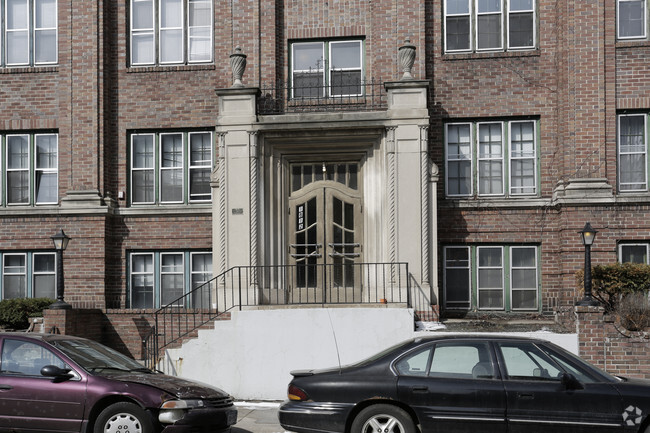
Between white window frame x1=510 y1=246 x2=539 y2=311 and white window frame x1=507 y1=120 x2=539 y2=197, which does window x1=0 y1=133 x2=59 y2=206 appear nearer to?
white window frame x1=507 y1=120 x2=539 y2=197

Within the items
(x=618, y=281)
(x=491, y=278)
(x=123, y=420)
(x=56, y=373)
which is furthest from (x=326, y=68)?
(x=123, y=420)

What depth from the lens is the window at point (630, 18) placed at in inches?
Result: 684

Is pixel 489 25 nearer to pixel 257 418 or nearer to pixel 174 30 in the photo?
pixel 174 30

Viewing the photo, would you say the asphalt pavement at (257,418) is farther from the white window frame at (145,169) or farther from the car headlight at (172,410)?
the white window frame at (145,169)

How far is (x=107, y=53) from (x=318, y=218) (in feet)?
20.9

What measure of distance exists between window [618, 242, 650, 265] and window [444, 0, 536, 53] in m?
4.84

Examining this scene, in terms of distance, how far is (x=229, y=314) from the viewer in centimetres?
1552

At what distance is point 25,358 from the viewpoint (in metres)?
9.80

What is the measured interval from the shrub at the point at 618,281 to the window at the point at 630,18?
205 inches

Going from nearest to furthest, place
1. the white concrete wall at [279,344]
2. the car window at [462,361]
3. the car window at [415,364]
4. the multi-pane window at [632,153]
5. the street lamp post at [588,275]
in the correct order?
the car window at [462,361], the car window at [415,364], the street lamp post at [588,275], the white concrete wall at [279,344], the multi-pane window at [632,153]

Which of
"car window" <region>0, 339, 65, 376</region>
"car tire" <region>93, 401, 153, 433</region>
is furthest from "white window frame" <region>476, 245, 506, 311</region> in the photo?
"car window" <region>0, 339, 65, 376</region>

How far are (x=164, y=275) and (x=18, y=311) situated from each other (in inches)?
127

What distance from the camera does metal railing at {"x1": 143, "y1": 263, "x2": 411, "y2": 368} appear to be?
15.9 metres

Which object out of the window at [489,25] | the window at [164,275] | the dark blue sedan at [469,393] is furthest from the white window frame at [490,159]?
the dark blue sedan at [469,393]
